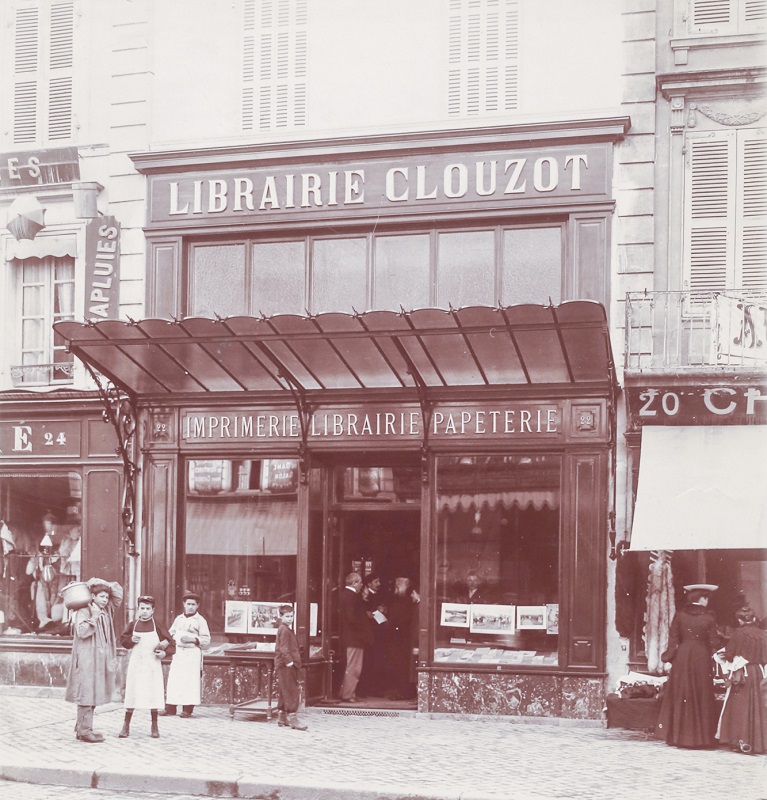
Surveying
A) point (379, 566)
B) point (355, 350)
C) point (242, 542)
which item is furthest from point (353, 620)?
point (355, 350)

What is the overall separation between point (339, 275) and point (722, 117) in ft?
15.4

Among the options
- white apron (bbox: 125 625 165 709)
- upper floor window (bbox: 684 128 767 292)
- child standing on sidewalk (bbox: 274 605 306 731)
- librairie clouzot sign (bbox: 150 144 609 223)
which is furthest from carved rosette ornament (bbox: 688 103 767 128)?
white apron (bbox: 125 625 165 709)

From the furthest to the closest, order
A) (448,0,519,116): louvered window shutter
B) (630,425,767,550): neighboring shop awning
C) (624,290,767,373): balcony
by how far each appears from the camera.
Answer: (448,0,519,116): louvered window shutter
(624,290,767,373): balcony
(630,425,767,550): neighboring shop awning

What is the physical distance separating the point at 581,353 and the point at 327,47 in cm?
511

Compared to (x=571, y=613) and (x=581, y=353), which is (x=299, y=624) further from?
(x=581, y=353)

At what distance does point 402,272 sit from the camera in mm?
14672

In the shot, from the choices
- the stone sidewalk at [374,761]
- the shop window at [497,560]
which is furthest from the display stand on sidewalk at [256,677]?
the shop window at [497,560]

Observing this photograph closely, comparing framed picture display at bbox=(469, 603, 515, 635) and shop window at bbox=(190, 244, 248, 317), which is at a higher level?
shop window at bbox=(190, 244, 248, 317)

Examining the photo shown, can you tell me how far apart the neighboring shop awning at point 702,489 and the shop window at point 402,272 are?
3177 mm

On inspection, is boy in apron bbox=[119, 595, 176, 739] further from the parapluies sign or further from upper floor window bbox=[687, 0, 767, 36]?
upper floor window bbox=[687, 0, 767, 36]

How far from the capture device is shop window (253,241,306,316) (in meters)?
15.0

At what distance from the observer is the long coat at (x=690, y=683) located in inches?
460

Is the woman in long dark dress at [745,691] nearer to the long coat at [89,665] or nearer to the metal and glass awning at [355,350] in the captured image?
the metal and glass awning at [355,350]

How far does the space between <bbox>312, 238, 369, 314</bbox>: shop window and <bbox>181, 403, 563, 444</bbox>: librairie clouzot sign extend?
1304 mm
